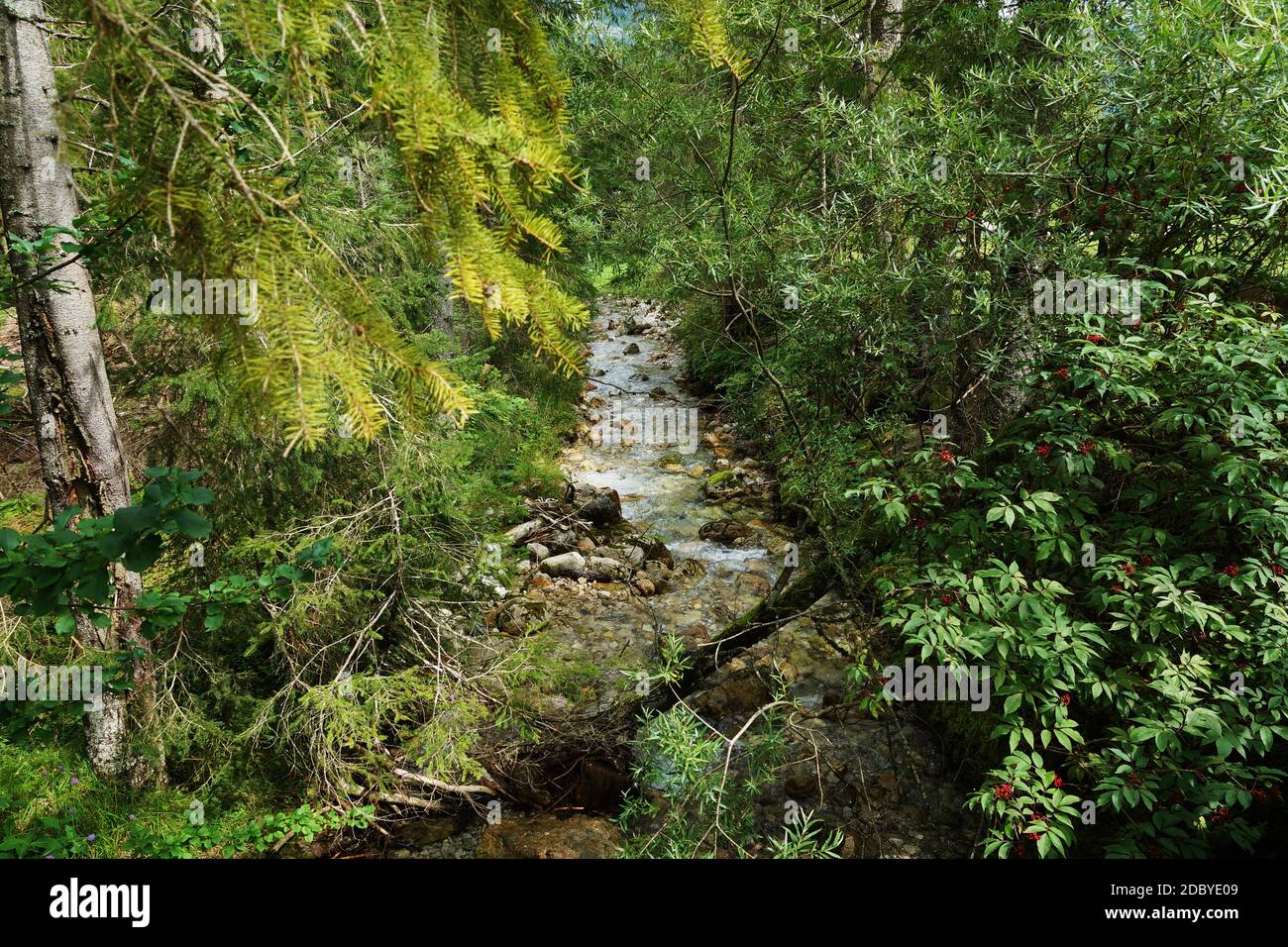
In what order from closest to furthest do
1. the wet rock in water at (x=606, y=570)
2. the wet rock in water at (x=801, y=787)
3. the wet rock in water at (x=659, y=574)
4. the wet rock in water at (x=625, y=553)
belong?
1. the wet rock in water at (x=801, y=787)
2. the wet rock in water at (x=659, y=574)
3. the wet rock in water at (x=606, y=570)
4. the wet rock in water at (x=625, y=553)

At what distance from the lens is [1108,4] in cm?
377

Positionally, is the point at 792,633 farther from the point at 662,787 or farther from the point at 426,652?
the point at 426,652

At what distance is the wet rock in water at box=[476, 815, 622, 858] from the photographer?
419 centimetres

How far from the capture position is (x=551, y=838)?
4.29m

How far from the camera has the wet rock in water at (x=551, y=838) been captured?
165 inches

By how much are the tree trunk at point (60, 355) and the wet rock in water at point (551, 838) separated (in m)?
1.91

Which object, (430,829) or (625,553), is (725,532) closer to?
(625,553)

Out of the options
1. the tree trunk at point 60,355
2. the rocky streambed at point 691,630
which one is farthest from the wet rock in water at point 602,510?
the tree trunk at point 60,355

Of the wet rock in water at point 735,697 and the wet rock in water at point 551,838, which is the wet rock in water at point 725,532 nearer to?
the wet rock in water at point 735,697

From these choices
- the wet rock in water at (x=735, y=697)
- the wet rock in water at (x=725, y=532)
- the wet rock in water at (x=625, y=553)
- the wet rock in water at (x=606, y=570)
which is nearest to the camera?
the wet rock in water at (x=735, y=697)

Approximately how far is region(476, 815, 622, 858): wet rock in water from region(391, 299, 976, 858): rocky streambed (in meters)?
0.01

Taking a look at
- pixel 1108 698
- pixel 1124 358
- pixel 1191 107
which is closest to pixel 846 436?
pixel 1124 358

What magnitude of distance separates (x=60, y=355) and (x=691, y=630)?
4802 millimetres

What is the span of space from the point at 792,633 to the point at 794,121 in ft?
13.7
